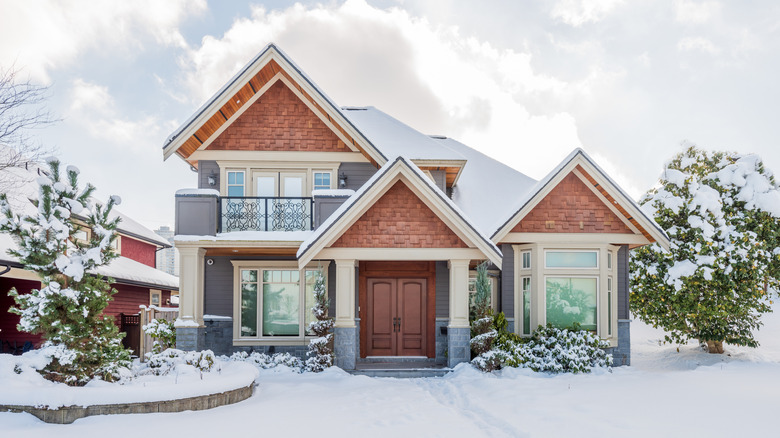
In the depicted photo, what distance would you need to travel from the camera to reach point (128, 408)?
7531 mm

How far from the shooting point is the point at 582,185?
504 inches

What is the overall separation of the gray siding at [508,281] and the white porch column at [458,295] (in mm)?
1749

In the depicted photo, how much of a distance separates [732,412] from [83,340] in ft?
33.8

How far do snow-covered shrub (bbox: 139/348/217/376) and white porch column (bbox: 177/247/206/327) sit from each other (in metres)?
2.06

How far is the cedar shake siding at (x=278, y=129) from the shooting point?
13.5 metres

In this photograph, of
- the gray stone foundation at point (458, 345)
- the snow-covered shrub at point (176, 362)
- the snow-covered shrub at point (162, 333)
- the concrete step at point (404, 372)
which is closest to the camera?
the snow-covered shrub at point (176, 362)

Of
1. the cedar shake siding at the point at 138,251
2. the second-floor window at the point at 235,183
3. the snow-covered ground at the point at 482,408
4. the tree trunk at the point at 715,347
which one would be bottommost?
the tree trunk at the point at 715,347

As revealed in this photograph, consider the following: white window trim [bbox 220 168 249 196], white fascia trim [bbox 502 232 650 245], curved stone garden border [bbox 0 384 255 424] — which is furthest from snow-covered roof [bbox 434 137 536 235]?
curved stone garden border [bbox 0 384 255 424]

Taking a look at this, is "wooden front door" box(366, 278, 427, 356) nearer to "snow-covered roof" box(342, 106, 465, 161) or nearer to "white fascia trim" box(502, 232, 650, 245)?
"white fascia trim" box(502, 232, 650, 245)

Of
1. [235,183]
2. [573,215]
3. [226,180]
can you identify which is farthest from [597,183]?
[226,180]

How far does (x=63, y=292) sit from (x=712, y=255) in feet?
50.2

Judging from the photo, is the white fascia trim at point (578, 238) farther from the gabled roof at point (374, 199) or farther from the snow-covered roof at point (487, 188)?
the gabled roof at point (374, 199)

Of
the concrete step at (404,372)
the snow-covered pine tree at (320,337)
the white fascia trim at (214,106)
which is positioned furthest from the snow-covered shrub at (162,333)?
the concrete step at (404,372)

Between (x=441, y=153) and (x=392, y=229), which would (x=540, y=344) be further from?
(x=441, y=153)
